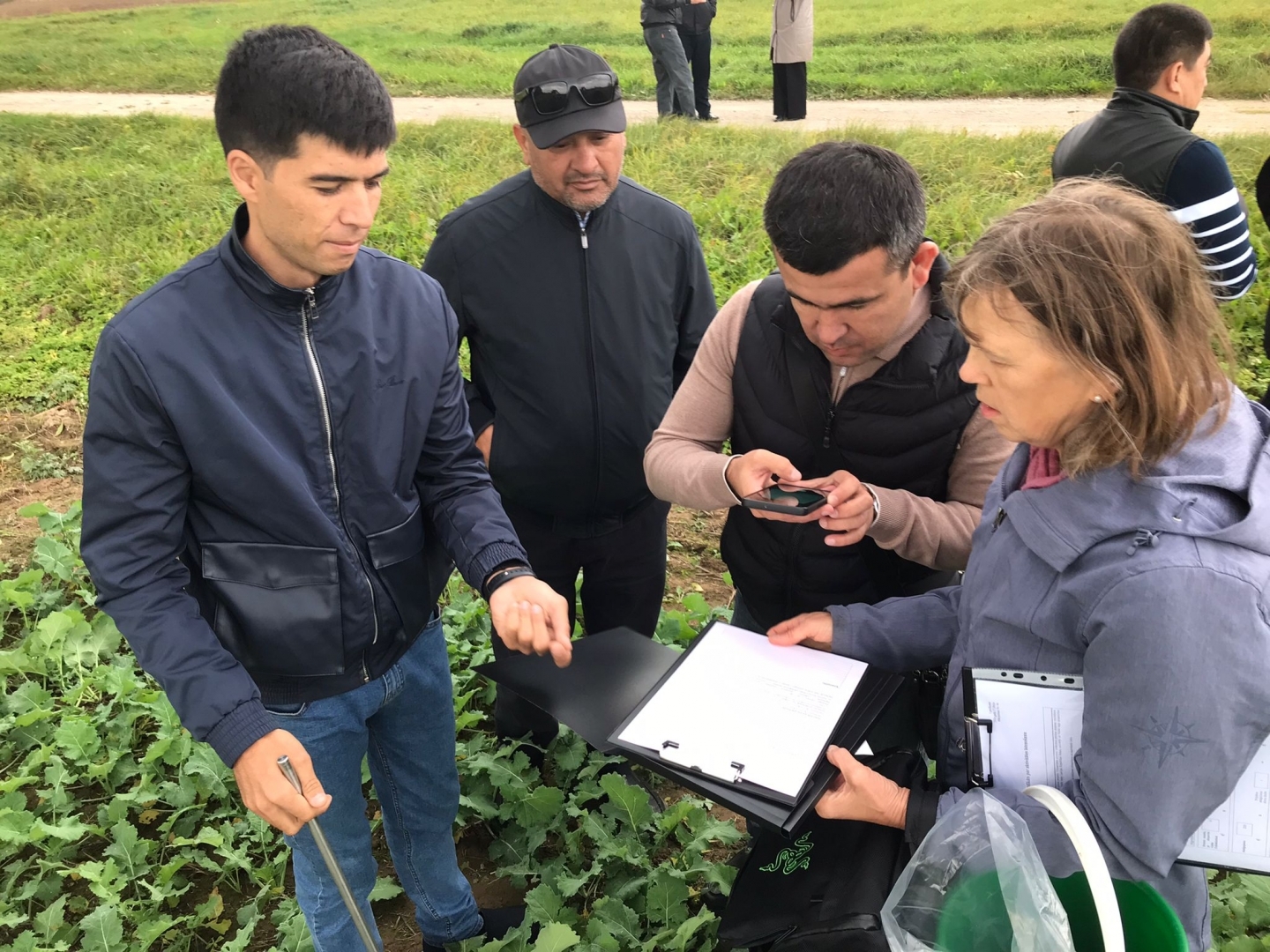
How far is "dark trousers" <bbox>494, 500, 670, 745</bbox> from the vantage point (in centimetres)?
271

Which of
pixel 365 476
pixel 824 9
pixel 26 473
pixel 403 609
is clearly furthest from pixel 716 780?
pixel 824 9

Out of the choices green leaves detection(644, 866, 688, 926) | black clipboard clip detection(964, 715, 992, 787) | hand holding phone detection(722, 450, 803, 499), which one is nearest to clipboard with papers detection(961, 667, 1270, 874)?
black clipboard clip detection(964, 715, 992, 787)

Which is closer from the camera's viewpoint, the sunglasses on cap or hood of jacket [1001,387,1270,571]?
hood of jacket [1001,387,1270,571]

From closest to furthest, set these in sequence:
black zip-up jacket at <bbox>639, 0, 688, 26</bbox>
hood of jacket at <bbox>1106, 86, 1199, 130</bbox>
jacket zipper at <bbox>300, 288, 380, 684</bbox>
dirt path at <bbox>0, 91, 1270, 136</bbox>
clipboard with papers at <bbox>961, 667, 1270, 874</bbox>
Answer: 1. clipboard with papers at <bbox>961, 667, 1270, 874</bbox>
2. jacket zipper at <bbox>300, 288, 380, 684</bbox>
3. hood of jacket at <bbox>1106, 86, 1199, 130</bbox>
4. black zip-up jacket at <bbox>639, 0, 688, 26</bbox>
5. dirt path at <bbox>0, 91, 1270, 136</bbox>

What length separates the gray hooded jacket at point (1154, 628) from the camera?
111 cm

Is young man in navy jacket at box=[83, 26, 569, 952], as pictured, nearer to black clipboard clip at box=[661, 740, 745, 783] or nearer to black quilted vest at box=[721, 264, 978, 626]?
black clipboard clip at box=[661, 740, 745, 783]

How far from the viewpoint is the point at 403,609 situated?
1.87 metres

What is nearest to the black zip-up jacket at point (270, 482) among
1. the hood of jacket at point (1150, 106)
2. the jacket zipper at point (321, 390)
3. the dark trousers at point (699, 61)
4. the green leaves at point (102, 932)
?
the jacket zipper at point (321, 390)

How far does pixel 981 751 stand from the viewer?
1.33 m

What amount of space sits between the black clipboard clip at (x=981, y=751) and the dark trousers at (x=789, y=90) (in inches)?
349

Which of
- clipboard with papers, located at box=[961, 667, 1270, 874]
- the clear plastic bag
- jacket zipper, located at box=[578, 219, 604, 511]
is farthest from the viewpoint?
jacket zipper, located at box=[578, 219, 604, 511]

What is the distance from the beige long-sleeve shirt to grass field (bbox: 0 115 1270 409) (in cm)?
384

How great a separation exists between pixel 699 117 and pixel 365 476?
9023 mm

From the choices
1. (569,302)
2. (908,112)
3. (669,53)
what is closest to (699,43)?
(669,53)
